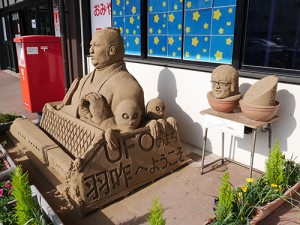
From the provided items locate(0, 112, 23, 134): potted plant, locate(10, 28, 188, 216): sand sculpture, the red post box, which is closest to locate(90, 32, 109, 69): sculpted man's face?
locate(10, 28, 188, 216): sand sculpture

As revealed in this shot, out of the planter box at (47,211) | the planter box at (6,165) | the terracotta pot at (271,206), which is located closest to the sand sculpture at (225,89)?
the terracotta pot at (271,206)

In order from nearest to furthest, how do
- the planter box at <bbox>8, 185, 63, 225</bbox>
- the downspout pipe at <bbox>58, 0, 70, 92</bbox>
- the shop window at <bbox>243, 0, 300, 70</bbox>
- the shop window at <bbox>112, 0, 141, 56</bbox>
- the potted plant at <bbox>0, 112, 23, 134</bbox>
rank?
the planter box at <bbox>8, 185, 63, 225</bbox> < the shop window at <bbox>243, 0, 300, 70</bbox> < the potted plant at <bbox>0, 112, 23, 134</bbox> < the shop window at <bbox>112, 0, 141, 56</bbox> < the downspout pipe at <bbox>58, 0, 70, 92</bbox>

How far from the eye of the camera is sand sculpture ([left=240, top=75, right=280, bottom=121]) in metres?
2.56

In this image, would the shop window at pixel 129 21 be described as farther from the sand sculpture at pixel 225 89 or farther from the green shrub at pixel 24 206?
the green shrub at pixel 24 206

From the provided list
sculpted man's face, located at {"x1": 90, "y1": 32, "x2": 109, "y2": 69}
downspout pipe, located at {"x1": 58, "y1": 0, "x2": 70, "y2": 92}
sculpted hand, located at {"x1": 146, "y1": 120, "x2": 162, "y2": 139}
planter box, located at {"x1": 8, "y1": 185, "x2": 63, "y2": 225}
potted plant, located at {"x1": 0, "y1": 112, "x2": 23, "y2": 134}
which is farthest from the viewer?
downspout pipe, located at {"x1": 58, "y1": 0, "x2": 70, "y2": 92}

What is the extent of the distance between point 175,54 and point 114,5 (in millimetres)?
1926

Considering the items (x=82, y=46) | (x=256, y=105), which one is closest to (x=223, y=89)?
(x=256, y=105)

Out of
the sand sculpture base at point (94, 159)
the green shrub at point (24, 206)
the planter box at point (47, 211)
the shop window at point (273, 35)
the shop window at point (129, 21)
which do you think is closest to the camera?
the green shrub at point (24, 206)

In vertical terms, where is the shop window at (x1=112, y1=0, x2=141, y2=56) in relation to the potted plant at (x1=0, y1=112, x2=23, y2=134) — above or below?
above

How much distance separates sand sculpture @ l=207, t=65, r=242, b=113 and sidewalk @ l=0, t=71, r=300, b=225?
872 millimetres

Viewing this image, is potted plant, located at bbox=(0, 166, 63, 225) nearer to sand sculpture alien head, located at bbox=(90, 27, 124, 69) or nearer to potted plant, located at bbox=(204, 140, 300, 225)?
potted plant, located at bbox=(204, 140, 300, 225)

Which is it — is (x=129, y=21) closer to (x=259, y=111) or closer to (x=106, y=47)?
(x=106, y=47)

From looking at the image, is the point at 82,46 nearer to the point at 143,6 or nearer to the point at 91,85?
the point at 143,6

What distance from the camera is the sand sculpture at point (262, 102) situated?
2.56 meters
